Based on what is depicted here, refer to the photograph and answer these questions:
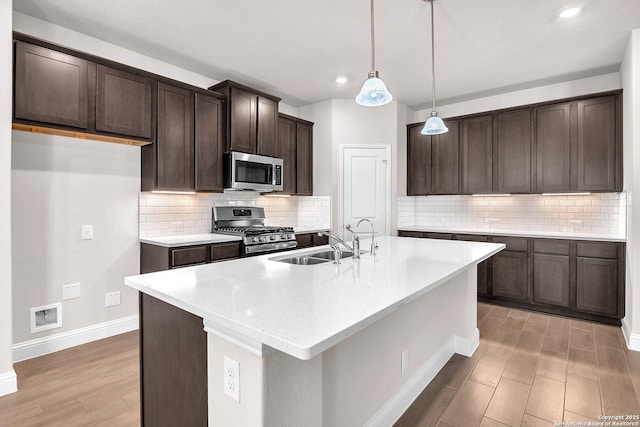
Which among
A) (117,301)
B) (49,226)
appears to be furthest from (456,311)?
(49,226)

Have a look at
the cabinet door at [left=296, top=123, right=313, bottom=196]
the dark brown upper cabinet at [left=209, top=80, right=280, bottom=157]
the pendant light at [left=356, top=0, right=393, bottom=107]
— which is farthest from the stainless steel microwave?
the pendant light at [left=356, top=0, right=393, bottom=107]

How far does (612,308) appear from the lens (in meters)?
3.46

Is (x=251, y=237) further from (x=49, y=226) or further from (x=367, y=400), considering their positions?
(x=367, y=400)

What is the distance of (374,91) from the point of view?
2.19m

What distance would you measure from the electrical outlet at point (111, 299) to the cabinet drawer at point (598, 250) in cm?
480

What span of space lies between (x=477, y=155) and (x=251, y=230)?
10.3 ft

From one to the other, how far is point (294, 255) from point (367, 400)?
1.00 metres

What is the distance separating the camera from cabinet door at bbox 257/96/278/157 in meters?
4.12

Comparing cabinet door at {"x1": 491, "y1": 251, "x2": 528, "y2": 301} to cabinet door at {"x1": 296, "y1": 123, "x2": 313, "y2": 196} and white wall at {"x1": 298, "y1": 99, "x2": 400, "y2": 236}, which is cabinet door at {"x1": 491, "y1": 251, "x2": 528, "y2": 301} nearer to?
white wall at {"x1": 298, "y1": 99, "x2": 400, "y2": 236}

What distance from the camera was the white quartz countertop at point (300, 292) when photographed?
0.96 meters

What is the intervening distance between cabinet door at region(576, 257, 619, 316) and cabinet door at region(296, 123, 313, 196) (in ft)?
11.2

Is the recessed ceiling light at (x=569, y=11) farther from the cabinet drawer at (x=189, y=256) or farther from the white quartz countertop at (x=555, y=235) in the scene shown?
the cabinet drawer at (x=189, y=256)

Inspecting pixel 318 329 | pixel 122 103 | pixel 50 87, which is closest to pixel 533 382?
pixel 318 329

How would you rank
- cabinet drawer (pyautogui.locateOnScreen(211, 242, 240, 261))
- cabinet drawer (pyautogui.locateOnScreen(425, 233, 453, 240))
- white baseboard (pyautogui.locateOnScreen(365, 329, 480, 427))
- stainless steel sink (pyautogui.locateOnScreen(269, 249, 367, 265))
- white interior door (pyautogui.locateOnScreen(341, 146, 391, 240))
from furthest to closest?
white interior door (pyautogui.locateOnScreen(341, 146, 391, 240)) → cabinet drawer (pyautogui.locateOnScreen(425, 233, 453, 240)) → cabinet drawer (pyautogui.locateOnScreen(211, 242, 240, 261)) → stainless steel sink (pyautogui.locateOnScreen(269, 249, 367, 265)) → white baseboard (pyautogui.locateOnScreen(365, 329, 480, 427))
